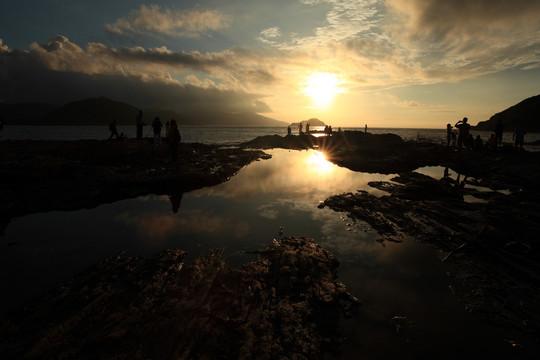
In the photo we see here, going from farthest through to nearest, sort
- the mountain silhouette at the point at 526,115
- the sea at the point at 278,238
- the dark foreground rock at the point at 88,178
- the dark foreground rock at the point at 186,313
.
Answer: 1. the mountain silhouette at the point at 526,115
2. the dark foreground rock at the point at 88,178
3. the sea at the point at 278,238
4. the dark foreground rock at the point at 186,313

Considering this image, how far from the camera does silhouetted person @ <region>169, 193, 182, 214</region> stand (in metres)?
9.44

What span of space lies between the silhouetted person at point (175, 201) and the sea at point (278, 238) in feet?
0.39

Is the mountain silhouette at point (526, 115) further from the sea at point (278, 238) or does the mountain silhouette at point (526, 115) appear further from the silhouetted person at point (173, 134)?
the silhouetted person at point (173, 134)

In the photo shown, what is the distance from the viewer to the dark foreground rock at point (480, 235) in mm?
4410

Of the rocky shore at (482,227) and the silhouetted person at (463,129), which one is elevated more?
the silhouetted person at (463,129)

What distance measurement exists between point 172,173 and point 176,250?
9.98 m

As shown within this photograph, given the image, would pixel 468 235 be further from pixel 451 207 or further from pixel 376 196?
pixel 376 196

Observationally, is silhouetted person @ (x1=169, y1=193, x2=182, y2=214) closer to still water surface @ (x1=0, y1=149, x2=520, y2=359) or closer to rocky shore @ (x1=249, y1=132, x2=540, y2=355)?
still water surface @ (x1=0, y1=149, x2=520, y2=359)

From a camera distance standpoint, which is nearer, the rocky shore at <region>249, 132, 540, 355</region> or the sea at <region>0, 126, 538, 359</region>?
the sea at <region>0, 126, 538, 359</region>

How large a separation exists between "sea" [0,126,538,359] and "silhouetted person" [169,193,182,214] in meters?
0.12

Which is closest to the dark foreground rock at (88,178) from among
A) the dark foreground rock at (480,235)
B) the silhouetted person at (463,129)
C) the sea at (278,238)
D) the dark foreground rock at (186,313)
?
the sea at (278,238)

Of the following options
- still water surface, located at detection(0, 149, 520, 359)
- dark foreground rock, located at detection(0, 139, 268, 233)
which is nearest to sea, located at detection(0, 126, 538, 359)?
still water surface, located at detection(0, 149, 520, 359)

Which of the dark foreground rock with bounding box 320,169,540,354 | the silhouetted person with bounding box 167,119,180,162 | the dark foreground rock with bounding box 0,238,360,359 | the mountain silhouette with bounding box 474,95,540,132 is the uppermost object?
the mountain silhouette with bounding box 474,95,540,132

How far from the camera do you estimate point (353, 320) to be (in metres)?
4.12
